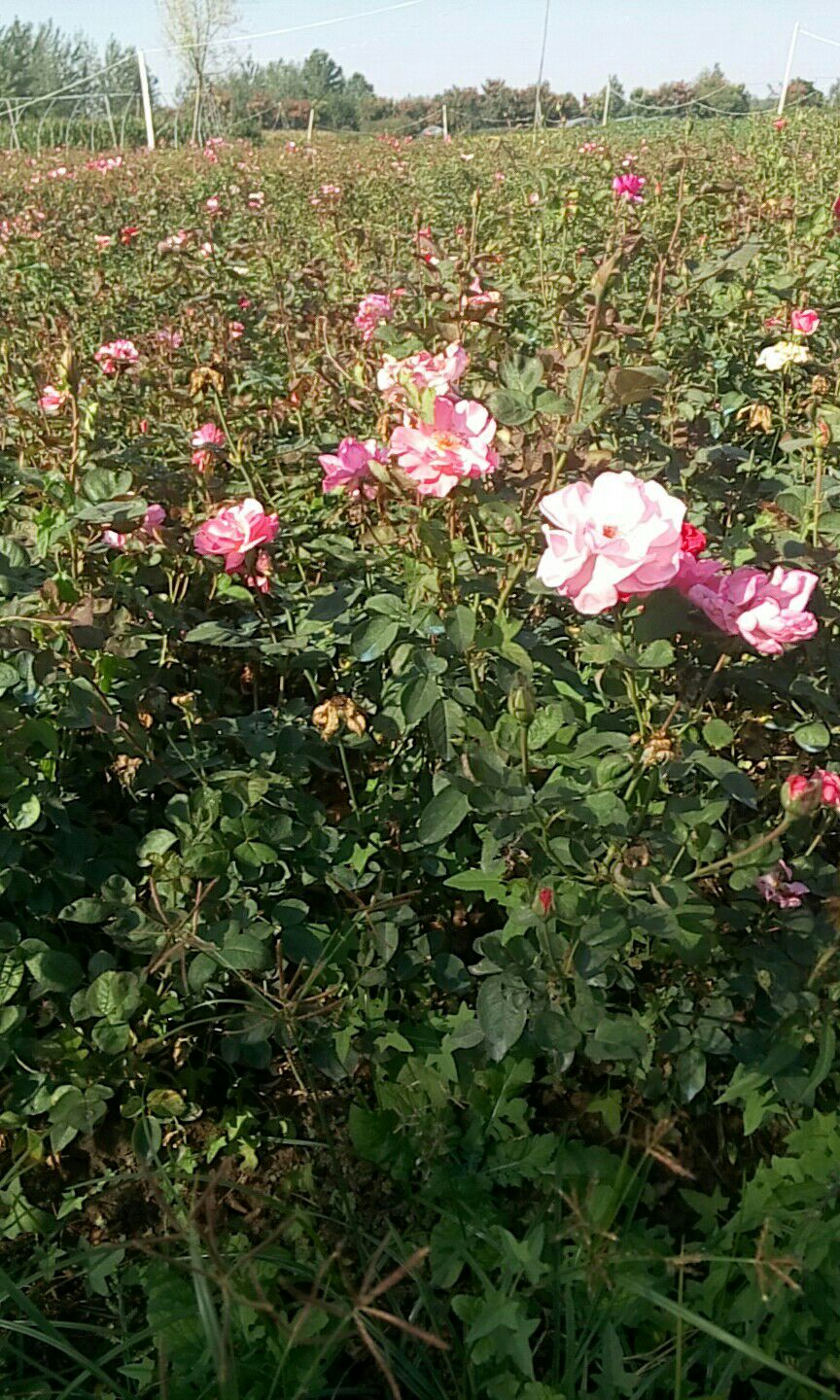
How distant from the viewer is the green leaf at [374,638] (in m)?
1.47

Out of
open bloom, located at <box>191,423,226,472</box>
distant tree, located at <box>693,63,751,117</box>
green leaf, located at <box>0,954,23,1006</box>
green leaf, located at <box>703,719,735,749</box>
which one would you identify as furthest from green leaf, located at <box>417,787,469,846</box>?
distant tree, located at <box>693,63,751,117</box>

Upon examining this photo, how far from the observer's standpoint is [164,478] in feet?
6.42

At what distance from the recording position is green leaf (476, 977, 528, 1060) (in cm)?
131

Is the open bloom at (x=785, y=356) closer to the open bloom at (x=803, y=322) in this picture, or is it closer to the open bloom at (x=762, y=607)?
the open bloom at (x=803, y=322)

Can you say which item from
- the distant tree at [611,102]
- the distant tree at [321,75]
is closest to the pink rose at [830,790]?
the distant tree at [611,102]

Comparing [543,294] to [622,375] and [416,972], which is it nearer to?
[622,375]

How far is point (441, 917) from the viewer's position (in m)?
1.76

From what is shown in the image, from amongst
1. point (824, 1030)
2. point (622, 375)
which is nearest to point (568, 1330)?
point (824, 1030)

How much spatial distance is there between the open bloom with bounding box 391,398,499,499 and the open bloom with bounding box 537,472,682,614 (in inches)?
7.3

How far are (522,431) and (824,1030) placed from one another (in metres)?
0.95

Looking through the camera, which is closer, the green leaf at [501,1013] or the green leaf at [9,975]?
the green leaf at [501,1013]

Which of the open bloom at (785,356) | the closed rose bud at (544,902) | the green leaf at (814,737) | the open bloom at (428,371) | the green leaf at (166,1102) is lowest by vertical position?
the green leaf at (166,1102)

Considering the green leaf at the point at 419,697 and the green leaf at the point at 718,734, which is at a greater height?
the green leaf at the point at 419,697

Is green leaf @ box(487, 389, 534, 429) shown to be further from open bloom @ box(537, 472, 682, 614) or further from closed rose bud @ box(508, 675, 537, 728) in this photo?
closed rose bud @ box(508, 675, 537, 728)
